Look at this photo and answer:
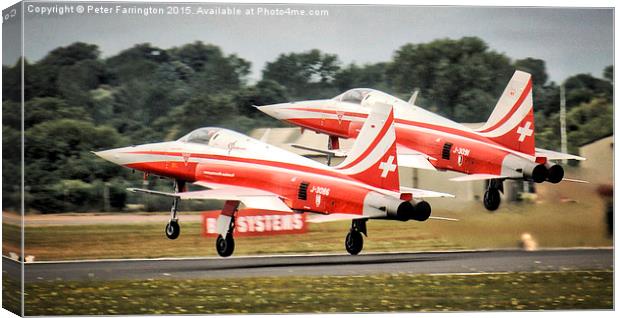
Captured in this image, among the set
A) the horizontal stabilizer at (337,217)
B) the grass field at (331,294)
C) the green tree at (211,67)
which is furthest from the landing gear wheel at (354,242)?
the green tree at (211,67)

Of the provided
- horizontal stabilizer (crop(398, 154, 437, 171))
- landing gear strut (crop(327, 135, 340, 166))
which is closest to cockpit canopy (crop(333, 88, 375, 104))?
landing gear strut (crop(327, 135, 340, 166))

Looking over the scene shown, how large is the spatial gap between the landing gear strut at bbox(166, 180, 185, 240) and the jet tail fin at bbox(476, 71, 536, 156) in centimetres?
518

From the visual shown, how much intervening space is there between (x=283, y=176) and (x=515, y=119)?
167 inches

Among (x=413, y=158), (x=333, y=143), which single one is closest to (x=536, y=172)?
(x=413, y=158)

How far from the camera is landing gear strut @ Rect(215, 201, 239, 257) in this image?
26.0 meters

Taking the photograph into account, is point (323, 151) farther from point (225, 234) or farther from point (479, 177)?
point (479, 177)

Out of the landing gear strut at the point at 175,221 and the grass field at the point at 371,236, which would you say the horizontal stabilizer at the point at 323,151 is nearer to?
the grass field at the point at 371,236

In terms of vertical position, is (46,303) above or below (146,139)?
below

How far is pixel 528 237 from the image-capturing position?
27250 mm

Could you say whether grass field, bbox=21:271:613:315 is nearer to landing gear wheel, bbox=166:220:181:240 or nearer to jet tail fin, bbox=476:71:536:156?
landing gear wheel, bbox=166:220:181:240

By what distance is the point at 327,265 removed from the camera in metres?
26.4

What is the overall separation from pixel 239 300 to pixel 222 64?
3.97m

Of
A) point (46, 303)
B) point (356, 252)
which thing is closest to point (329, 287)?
point (356, 252)

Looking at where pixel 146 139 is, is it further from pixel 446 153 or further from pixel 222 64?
pixel 446 153
